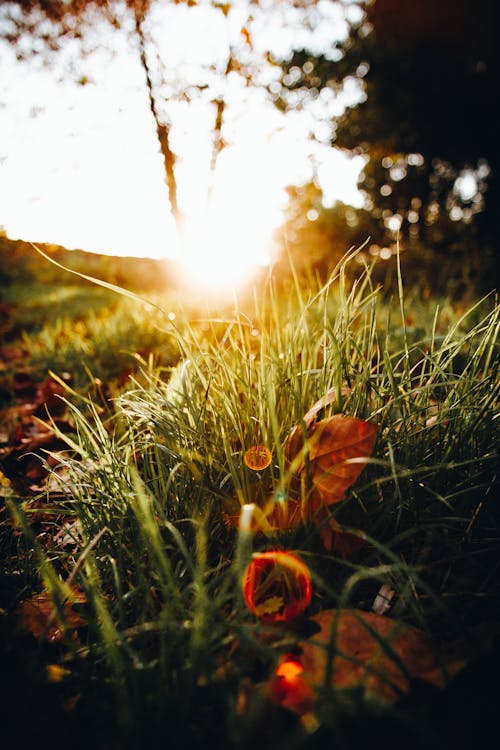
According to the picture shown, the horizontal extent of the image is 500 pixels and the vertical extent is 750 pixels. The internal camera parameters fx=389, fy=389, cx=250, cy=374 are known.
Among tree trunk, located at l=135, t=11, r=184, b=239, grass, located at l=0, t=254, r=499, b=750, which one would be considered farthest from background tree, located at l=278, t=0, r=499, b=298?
Result: grass, located at l=0, t=254, r=499, b=750

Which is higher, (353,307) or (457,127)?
(457,127)

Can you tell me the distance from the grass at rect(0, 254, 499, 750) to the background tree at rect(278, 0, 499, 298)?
5131mm

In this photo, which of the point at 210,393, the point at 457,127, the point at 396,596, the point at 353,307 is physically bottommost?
the point at 396,596

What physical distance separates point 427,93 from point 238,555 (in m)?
8.98

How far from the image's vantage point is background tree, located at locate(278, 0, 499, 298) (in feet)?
20.6

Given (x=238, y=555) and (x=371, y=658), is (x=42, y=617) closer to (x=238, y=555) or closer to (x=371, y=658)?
(x=238, y=555)

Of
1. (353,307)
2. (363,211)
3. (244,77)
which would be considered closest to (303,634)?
(353,307)

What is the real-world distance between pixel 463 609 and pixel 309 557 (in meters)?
0.26

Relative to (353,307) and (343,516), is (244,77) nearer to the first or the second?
(353,307)

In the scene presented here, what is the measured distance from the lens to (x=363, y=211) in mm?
10289

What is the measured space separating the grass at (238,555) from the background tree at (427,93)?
513 cm

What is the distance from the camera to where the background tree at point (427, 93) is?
6.28 metres

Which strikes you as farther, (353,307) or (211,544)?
(353,307)

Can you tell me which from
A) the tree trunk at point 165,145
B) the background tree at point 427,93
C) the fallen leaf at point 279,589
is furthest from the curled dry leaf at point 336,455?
the background tree at point 427,93
